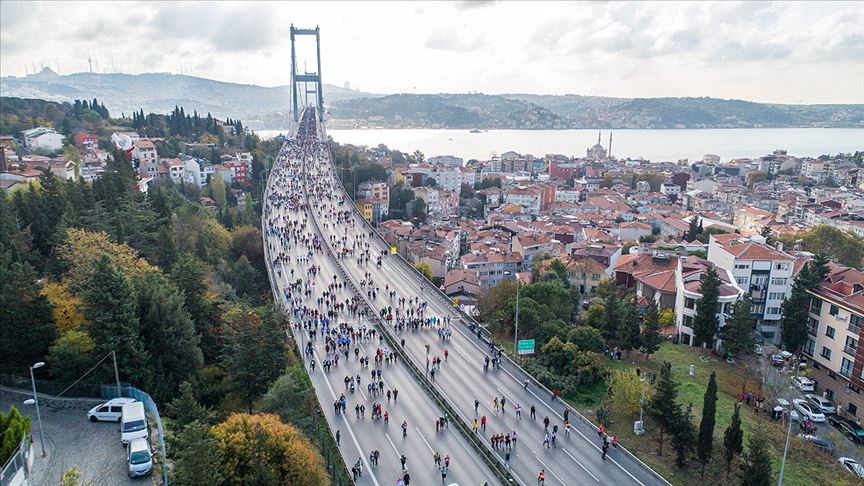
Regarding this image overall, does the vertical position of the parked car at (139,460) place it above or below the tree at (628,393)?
above

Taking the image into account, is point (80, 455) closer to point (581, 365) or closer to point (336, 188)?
point (581, 365)

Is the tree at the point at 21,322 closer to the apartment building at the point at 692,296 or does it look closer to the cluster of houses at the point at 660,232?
the cluster of houses at the point at 660,232

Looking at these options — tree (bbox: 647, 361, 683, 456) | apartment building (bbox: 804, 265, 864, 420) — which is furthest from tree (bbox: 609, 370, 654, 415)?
apartment building (bbox: 804, 265, 864, 420)

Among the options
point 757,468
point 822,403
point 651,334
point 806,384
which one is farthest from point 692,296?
point 757,468

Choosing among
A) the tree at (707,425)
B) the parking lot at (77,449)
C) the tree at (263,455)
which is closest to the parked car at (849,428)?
the tree at (707,425)

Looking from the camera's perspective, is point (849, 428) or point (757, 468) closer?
point (757, 468)

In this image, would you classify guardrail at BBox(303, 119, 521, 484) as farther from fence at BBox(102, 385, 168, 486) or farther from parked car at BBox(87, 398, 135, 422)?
parked car at BBox(87, 398, 135, 422)

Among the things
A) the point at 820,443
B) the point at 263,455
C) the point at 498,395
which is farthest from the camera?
the point at 820,443

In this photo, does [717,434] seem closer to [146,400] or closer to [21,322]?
[146,400]
